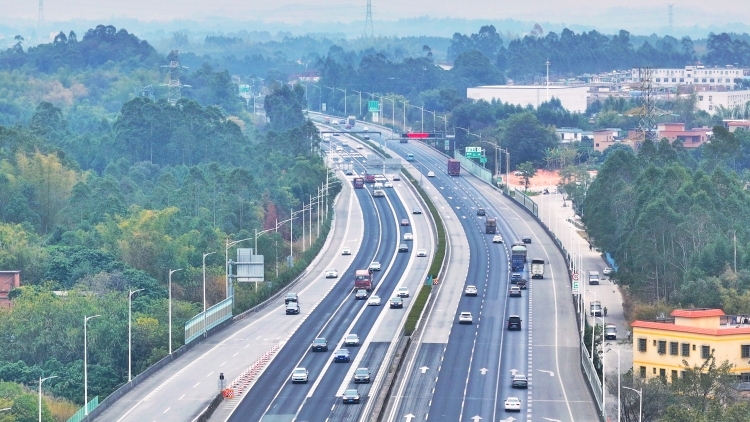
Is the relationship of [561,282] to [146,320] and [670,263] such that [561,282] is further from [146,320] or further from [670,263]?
[146,320]

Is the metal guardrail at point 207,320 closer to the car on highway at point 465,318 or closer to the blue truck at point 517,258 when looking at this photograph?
the car on highway at point 465,318

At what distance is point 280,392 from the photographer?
87.4m

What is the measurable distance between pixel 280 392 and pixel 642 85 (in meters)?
104

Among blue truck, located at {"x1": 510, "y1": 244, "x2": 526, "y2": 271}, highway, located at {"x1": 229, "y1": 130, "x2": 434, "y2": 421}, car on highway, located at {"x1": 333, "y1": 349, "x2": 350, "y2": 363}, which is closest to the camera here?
highway, located at {"x1": 229, "y1": 130, "x2": 434, "y2": 421}

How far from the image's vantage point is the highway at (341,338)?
274 ft

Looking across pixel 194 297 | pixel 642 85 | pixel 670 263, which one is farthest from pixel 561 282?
pixel 642 85

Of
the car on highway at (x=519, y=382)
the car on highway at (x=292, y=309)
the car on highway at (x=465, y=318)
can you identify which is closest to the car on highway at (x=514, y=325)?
the car on highway at (x=465, y=318)

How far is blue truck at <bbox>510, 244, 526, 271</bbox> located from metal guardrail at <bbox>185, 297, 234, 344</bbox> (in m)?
27.6

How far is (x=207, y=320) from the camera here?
106188mm

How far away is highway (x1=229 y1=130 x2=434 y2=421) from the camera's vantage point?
274 feet

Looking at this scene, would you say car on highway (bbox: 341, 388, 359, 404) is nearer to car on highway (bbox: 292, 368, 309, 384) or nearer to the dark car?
car on highway (bbox: 292, 368, 309, 384)

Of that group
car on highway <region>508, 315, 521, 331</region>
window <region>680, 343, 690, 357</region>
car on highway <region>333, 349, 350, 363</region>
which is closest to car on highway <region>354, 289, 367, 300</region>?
car on highway <region>508, 315, 521, 331</region>

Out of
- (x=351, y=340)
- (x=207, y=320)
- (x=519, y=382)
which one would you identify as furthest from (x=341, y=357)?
(x=207, y=320)

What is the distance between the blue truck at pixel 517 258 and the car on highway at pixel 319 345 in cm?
3415
